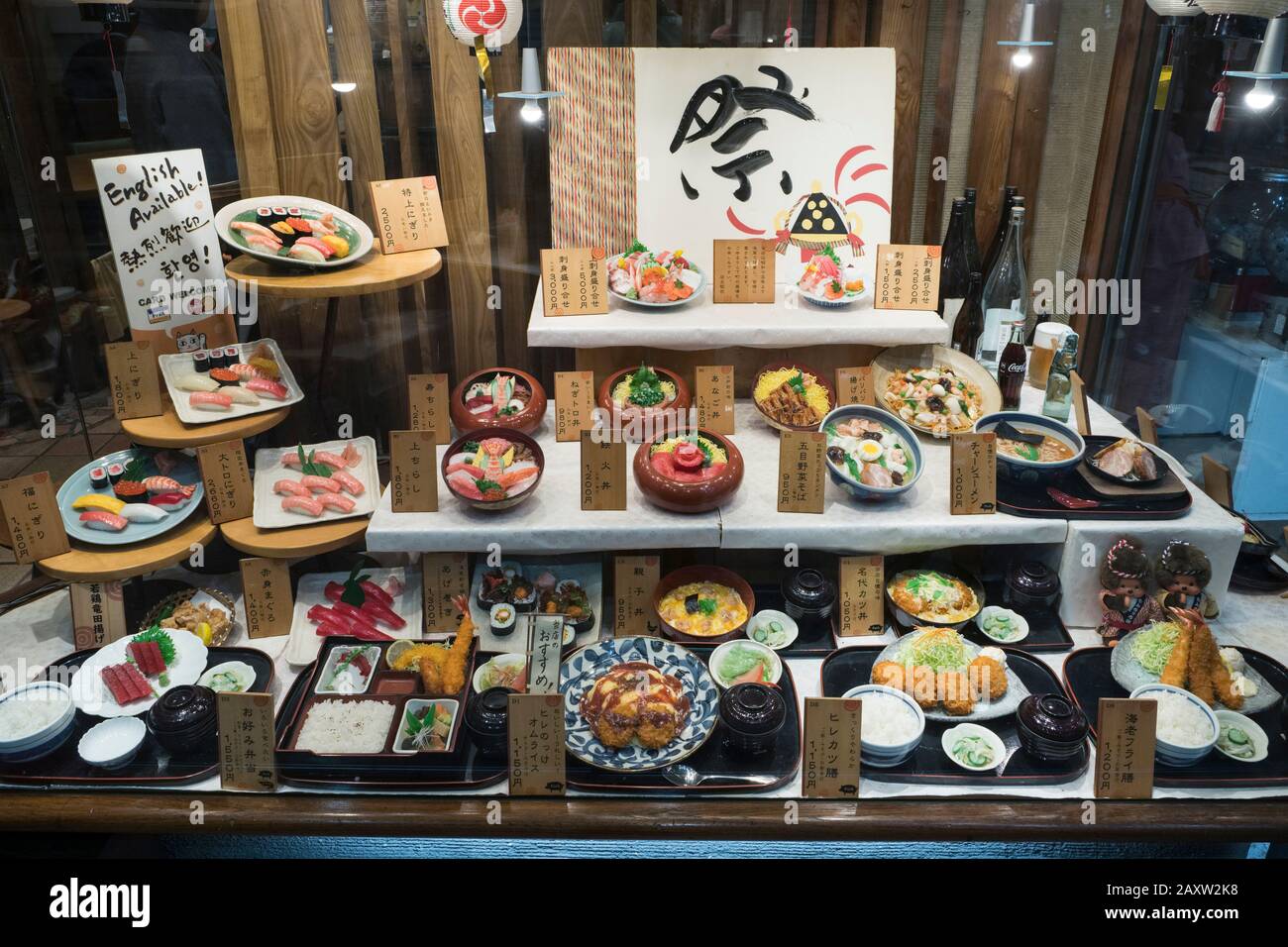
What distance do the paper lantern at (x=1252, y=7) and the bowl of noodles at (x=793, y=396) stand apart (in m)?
1.71

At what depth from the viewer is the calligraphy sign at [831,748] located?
2520 mm

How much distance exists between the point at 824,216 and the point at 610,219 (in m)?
0.88

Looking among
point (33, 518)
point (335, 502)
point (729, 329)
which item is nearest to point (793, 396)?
point (729, 329)

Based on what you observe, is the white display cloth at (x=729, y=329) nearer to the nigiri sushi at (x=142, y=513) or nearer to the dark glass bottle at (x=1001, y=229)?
the dark glass bottle at (x=1001, y=229)

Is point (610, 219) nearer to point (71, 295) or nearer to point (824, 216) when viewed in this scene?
point (824, 216)

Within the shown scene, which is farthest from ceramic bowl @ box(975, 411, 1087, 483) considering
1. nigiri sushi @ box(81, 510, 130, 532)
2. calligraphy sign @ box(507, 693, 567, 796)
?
nigiri sushi @ box(81, 510, 130, 532)

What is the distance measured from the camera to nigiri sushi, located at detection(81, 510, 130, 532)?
10.2 ft

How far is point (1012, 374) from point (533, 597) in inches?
82.0

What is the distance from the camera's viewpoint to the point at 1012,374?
3.63 m

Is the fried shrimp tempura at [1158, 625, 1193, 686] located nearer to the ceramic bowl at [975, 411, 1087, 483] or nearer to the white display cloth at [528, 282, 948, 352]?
the ceramic bowl at [975, 411, 1087, 483]

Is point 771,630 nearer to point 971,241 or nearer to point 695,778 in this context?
point 695,778

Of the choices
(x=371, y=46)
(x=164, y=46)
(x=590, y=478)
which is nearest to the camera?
(x=590, y=478)

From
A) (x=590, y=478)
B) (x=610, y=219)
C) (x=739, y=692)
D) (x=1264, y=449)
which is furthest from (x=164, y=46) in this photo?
(x=1264, y=449)

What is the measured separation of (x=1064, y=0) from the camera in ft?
12.2
